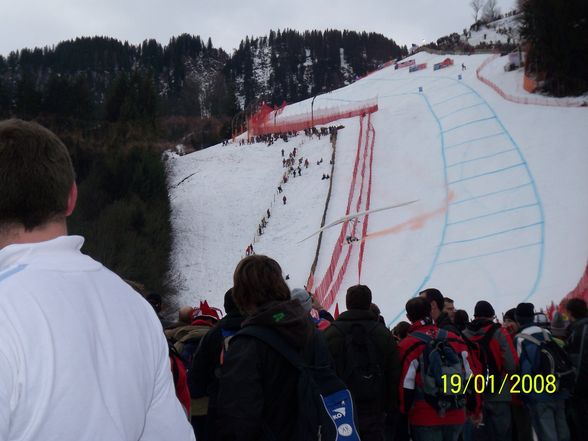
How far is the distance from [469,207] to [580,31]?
38.6 feet

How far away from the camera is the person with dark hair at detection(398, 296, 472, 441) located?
15.1 feet

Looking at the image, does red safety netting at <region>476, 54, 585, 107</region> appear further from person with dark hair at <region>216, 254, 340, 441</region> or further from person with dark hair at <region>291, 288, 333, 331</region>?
person with dark hair at <region>216, 254, 340, 441</region>

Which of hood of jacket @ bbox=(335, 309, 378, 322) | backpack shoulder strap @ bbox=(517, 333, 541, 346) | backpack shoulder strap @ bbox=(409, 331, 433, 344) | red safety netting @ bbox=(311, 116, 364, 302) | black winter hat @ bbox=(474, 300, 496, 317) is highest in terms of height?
hood of jacket @ bbox=(335, 309, 378, 322)

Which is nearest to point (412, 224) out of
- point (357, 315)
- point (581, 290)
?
point (581, 290)

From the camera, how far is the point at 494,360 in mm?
5477

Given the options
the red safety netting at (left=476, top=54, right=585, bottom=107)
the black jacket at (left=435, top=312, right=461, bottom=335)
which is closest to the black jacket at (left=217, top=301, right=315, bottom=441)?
the black jacket at (left=435, top=312, right=461, bottom=335)

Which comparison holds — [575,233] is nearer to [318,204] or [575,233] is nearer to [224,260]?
[318,204]

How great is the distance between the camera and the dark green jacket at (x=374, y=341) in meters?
4.27

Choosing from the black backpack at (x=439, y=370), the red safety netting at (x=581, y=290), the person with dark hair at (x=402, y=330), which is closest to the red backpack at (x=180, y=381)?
the black backpack at (x=439, y=370)

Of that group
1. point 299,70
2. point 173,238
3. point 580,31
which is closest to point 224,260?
point 173,238

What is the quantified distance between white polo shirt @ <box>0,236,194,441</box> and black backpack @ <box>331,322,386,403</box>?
9.24 ft

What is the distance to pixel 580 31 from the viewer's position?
87.2 feet

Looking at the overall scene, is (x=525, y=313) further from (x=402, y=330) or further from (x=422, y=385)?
(x=422, y=385)

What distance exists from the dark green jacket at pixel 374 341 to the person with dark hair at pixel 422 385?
0.24m
